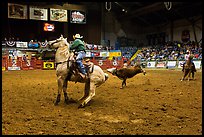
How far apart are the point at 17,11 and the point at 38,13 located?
2895 mm

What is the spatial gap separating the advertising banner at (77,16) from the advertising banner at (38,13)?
12.9 ft

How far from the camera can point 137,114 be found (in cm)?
551

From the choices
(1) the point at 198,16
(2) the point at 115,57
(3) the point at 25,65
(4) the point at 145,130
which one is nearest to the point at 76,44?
(4) the point at 145,130

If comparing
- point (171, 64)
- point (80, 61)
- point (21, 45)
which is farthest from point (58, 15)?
point (80, 61)

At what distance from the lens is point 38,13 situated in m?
34.5

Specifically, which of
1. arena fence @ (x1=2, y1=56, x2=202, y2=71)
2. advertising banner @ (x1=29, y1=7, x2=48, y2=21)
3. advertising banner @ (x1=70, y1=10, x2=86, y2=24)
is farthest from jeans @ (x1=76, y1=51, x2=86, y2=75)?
advertising banner @ (x1=70, y1=10, x2=86, y2=24)

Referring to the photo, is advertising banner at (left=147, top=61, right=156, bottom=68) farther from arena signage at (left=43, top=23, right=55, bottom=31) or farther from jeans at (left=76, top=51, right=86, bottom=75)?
jeans at (left=76, top=51, right=86, bottom=75)

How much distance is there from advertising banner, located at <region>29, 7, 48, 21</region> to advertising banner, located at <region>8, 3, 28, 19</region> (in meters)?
0.92

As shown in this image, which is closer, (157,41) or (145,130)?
(145,130)

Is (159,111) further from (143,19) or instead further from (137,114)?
(143,19)

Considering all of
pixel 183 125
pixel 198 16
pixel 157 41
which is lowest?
pixel 183 125

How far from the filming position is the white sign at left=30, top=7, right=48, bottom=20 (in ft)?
112

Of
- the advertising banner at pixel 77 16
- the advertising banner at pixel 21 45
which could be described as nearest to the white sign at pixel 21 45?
the advertising banner at pixel 21 45

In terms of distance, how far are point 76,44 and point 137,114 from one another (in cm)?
251
